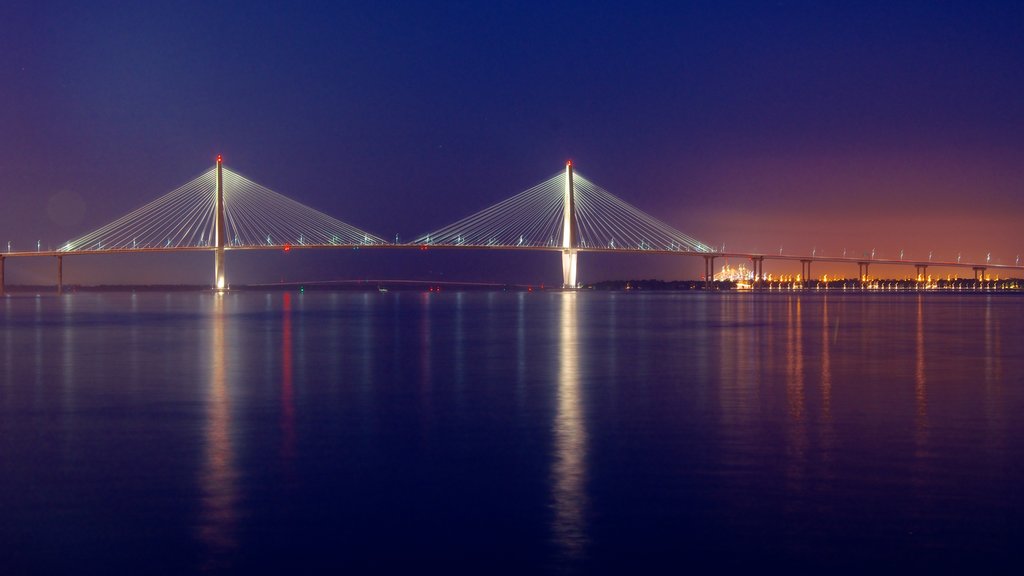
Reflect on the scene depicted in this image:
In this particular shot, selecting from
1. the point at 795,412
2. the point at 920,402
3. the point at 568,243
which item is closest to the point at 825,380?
the point at 920,402

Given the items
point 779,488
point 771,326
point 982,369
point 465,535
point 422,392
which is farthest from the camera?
point 771,326

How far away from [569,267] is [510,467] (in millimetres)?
67479

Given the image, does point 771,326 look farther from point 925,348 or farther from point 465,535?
point 465,535

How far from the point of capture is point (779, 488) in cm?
624

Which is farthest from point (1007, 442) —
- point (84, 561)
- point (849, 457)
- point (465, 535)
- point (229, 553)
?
point (84, 561)

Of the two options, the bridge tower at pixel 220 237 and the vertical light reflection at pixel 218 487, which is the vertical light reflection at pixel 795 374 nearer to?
Result: the vertical light reflection at pixel 218 487

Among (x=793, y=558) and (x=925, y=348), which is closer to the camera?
(x=793, y=558)

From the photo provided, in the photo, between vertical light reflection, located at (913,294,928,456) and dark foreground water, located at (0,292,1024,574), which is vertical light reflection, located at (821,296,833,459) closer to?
dark foreground water, located at (0,292,1024,574)

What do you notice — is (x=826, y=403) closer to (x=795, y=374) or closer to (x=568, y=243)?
(x=795, y=374)

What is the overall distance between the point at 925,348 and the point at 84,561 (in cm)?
1651

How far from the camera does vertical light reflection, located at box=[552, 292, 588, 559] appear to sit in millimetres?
5203

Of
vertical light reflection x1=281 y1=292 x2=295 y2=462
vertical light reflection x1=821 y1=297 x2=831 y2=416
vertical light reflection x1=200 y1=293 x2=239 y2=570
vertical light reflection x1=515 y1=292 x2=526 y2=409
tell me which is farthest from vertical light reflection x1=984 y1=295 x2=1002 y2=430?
vertical light reflection x1=200 y1=293 x2=239 y2=570

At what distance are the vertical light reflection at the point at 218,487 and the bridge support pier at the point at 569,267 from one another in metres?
62.2

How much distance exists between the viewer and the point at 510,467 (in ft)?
23.0
